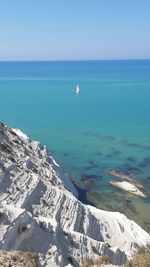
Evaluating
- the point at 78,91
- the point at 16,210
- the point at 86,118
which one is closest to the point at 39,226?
the point at 16,210

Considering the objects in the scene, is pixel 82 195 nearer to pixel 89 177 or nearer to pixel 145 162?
pixel 89 177

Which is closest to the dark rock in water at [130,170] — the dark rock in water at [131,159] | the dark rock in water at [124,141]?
the dark rock in water at [131,159]

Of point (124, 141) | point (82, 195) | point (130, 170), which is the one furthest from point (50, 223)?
point (124, 141)

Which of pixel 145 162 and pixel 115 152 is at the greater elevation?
pixel 145 162

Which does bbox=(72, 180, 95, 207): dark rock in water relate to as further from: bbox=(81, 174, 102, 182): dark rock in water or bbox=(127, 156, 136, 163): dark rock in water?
bbox=(127, 156, 136, 163): dark rock in water

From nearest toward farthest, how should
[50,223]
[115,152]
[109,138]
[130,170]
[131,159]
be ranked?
[50,223] → [130,170] → [131,159] → [115,152] → [109,138]

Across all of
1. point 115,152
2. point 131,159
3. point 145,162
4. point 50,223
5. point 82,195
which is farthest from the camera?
point 115,152

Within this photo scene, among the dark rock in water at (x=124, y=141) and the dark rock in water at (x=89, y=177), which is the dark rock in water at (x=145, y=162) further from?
the dark rock in water at (x=124, y=141)
